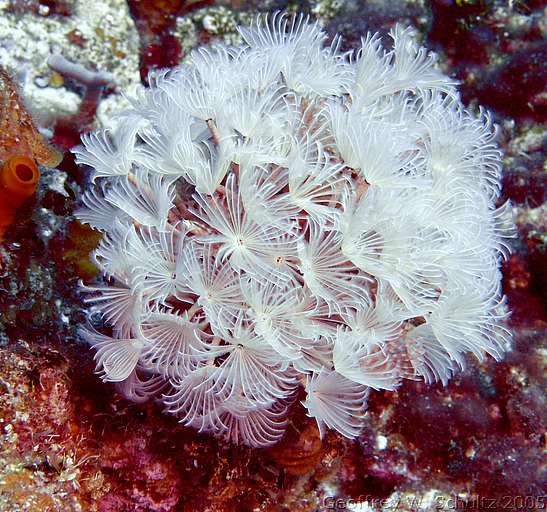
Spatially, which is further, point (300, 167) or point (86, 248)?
point (86, 248)

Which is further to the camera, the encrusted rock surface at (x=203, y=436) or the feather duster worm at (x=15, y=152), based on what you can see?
the feather duster worm at (x=15, y=152)

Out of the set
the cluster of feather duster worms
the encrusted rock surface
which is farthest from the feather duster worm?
the cluster of feather duster worms

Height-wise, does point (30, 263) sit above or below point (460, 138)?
below

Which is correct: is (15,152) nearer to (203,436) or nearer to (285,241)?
(285,241)

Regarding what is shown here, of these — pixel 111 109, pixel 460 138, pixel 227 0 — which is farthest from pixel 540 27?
pixel 111 109

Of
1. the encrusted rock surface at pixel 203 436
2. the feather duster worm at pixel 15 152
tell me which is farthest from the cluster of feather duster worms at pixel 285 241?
the feather duster worm at pixel 15 152

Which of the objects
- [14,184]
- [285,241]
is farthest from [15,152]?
[285,241]

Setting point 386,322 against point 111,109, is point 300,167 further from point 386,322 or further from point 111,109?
point 111,109

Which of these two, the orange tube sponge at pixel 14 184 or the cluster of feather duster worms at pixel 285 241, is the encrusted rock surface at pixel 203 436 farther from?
the cluster of feather duster worms at pixel 285 241
